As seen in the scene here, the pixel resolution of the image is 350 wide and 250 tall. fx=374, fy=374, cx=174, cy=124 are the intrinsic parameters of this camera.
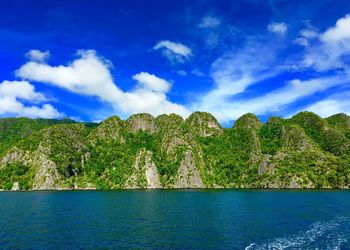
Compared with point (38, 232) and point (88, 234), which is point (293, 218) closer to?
point (88, 234)

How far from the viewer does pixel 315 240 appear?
2451 inches

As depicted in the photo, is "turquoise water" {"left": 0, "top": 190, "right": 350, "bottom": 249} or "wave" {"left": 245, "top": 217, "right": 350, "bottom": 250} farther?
"turquoise water" {"left": 0, "top": 190, "right": 350, "bottom": 249}

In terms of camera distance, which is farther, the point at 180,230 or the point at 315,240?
the point at 180,230

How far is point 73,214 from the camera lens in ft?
329

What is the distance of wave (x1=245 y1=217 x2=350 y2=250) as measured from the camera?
187 feet

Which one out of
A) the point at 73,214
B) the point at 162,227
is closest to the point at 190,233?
the point at 162,227

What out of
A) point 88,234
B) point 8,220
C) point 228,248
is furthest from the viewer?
point 8,220

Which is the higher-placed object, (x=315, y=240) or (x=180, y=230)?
(x=180, y=230)

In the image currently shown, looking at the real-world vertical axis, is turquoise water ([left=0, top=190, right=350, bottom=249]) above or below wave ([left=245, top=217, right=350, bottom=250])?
above

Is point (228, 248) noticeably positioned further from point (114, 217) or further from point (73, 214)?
point (73, 214)

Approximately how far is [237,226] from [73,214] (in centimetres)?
4675

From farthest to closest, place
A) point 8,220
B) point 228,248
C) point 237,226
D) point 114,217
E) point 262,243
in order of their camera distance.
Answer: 1. point 114,217
2. point 8,220
3. point 237,226
4. point 262,243
5. point 228,248

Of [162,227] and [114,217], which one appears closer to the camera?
[162,227]

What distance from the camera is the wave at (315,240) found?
5704 centimetres
